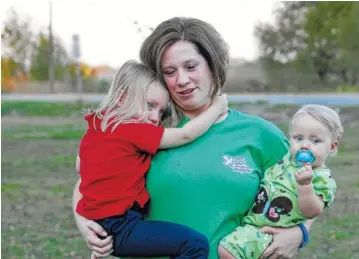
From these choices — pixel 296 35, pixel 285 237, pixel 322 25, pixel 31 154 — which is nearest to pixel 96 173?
pixel 285 237

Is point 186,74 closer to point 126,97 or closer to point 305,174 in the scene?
point 126,97

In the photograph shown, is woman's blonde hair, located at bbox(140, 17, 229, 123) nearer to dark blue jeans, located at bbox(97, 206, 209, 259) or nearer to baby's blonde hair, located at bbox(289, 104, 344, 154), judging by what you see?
baby's blonde hair, located at bbox(289, 104, 344, 154)

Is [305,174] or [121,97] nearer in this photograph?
[305,174]

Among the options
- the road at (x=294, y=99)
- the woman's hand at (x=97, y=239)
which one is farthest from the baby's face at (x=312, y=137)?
the road at (x=294, y=99)

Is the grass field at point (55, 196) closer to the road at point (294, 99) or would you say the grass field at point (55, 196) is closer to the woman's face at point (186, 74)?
the woman's face at point (186, 74)

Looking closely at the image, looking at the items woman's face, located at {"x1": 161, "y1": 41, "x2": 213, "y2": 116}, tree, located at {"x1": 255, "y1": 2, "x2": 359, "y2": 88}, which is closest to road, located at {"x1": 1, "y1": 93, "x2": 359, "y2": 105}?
tree, located at {"x1": 255, "y1": 2, "x2": 359, "y2": 88}

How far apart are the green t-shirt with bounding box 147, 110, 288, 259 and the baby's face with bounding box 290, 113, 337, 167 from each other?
0.19 meters

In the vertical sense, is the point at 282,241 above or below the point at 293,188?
below

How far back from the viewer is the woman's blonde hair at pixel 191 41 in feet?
10.4

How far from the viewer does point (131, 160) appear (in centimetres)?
317

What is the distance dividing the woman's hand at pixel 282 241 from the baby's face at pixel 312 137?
297mm

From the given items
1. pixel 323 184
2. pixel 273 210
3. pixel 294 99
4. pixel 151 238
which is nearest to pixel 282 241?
pixel 273 210

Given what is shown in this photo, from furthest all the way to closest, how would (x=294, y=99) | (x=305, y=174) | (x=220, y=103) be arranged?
(x=294, y=99) < (x=220, y=103) < (x=305, y=174)

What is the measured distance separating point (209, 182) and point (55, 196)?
287 inches
